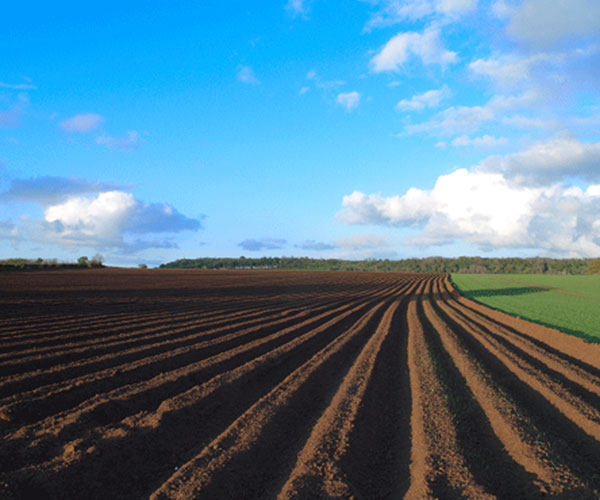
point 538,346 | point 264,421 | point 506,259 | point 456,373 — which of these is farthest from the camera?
point 506,259

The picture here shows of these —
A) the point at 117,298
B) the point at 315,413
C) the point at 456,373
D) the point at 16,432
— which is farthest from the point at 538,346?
the point at 117,298

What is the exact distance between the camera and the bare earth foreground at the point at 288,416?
3.75 metres

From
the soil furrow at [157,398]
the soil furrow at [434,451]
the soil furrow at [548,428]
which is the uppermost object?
the soil furrow at [157,398]

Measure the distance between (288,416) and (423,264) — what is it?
133m

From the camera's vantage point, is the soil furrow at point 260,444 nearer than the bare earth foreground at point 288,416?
Yes

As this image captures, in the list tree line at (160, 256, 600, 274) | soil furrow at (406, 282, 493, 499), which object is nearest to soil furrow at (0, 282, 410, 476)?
soil furrow at (406, 282, 493, 499)

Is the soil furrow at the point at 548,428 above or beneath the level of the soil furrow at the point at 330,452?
beneath

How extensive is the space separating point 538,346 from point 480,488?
9.64 m

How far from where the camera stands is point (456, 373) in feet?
25.5

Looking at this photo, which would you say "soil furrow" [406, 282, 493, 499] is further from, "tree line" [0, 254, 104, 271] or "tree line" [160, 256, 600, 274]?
"tree line" [160, 256, 600, 274]

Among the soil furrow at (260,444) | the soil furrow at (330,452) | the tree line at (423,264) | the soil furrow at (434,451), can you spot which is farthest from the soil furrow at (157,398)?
the tree line at (423,264)

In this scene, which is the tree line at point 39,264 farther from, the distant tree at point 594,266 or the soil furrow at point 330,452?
the distant tree at point 594,266

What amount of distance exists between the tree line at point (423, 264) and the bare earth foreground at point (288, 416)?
326 feet

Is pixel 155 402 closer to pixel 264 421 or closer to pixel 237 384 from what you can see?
pixel 237 384
